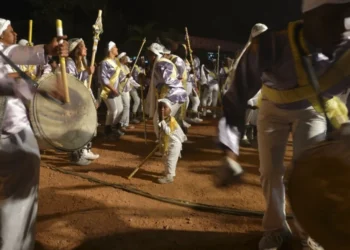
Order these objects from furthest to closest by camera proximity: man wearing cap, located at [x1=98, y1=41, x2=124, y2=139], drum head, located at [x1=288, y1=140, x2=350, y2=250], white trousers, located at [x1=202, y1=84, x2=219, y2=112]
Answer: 1. white trousers, located at [x1=202, y1=84, x2=219, y2=112]
2. man wearing cap, located at [x1=98, y1=41, x2=124, y2=139]
3. drum head, located at [x1=288, y1=140, x2=350, y2=250]

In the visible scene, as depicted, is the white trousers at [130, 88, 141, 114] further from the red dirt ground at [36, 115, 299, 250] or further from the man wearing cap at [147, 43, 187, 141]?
the man wearing cap at [147, 43, 187, 141]

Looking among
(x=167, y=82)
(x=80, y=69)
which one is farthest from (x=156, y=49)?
(x=80, y=69)

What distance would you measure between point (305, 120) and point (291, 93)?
0.29 meters

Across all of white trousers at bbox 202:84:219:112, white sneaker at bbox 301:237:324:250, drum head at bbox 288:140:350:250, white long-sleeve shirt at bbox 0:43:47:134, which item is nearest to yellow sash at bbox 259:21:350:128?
drum head at bbox 288:140:350:250

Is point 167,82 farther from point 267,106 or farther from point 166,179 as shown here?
point 267,106

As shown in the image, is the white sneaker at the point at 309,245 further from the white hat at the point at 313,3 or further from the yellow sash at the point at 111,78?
the yellow sash at the point at 111,78

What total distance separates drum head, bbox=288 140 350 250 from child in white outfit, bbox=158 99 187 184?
377 cm

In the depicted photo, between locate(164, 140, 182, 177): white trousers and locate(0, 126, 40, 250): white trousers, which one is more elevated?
locate(0, 126, 40, 250): white trousers

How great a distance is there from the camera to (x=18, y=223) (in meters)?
2.79

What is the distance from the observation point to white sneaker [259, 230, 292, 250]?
11.1ft

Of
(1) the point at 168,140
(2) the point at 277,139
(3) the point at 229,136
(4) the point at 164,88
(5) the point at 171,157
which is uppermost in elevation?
(3) the point at 229,136

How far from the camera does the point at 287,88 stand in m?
2.79

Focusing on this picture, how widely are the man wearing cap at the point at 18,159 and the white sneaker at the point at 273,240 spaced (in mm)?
2054

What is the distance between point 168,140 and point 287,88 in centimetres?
329
